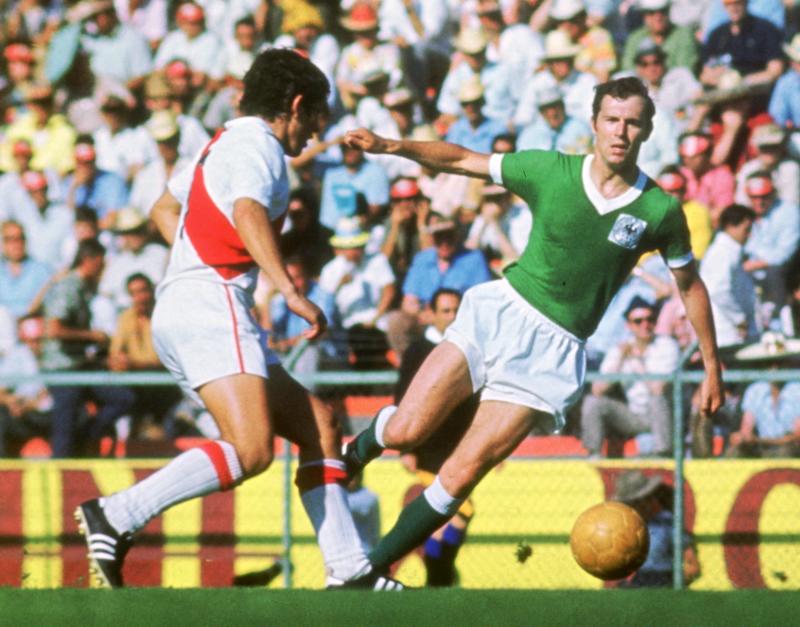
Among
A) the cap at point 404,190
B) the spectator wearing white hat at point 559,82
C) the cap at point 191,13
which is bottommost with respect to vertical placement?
the cap at point 404,190

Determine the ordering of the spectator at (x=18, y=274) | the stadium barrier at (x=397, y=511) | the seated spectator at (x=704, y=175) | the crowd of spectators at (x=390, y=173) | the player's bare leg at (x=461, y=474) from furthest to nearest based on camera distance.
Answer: the spectator at (x=18, y=274) → the seated spectator at (x=704, y=175) → the crowd of spectators at (x=390, y=173) → the stadium barrier at (x=397, y=511) → the player's bare leg at (x=461, y=474)

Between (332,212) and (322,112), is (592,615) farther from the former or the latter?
(332,212)

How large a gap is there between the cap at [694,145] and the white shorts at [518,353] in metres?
5.20

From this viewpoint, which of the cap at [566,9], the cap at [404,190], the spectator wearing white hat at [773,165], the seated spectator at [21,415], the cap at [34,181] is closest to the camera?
the seated spectator at [21,415]

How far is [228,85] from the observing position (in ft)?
46.7

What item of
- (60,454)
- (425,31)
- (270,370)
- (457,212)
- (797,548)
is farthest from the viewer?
(425,31)

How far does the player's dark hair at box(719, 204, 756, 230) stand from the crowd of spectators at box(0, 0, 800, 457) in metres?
0.02

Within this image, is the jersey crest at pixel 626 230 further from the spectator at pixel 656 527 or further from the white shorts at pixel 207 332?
the spectator at pixel 656 527

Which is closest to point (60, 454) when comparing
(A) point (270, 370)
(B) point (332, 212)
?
(B) point (332, 212)

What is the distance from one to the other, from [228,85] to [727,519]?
21.1ft

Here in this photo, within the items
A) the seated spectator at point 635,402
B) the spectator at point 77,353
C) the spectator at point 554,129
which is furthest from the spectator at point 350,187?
the seated spectator at point 635,402

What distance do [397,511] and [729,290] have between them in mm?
2811

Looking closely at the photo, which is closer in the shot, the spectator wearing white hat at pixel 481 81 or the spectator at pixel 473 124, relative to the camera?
the spectator at pixel 473 124

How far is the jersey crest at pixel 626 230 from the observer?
7.20m
